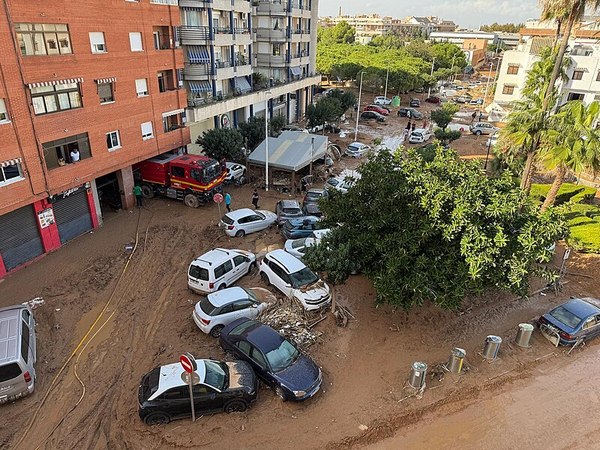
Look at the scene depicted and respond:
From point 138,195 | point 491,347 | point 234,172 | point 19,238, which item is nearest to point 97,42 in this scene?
point 138,195

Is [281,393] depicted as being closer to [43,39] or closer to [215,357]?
[215,357]

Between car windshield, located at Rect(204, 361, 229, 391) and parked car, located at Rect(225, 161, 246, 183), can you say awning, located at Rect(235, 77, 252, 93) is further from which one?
car windshield, located at Rect(204, 361, 229, 391)

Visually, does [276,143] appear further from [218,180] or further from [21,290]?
[21,290]

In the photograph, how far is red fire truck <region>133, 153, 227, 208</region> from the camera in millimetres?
24766

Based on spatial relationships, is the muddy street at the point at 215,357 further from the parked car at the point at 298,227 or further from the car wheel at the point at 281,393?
the parked car at the point at 298,227

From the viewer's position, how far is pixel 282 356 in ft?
41.2

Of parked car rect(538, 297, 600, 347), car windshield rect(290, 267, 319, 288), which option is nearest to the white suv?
car windshield rect(290, 267, 319, 288)

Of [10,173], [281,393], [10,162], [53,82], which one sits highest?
[53,82]

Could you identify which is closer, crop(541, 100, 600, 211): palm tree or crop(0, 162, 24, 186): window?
crop(0, 162, 24, 186): window

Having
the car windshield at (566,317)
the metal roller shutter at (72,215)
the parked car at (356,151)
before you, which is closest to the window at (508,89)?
the parked car at (356,151)

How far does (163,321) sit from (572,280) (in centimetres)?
1799

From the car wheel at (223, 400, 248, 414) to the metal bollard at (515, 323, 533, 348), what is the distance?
32.4ft

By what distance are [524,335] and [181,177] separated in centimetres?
1968

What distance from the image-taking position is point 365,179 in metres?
14.3
